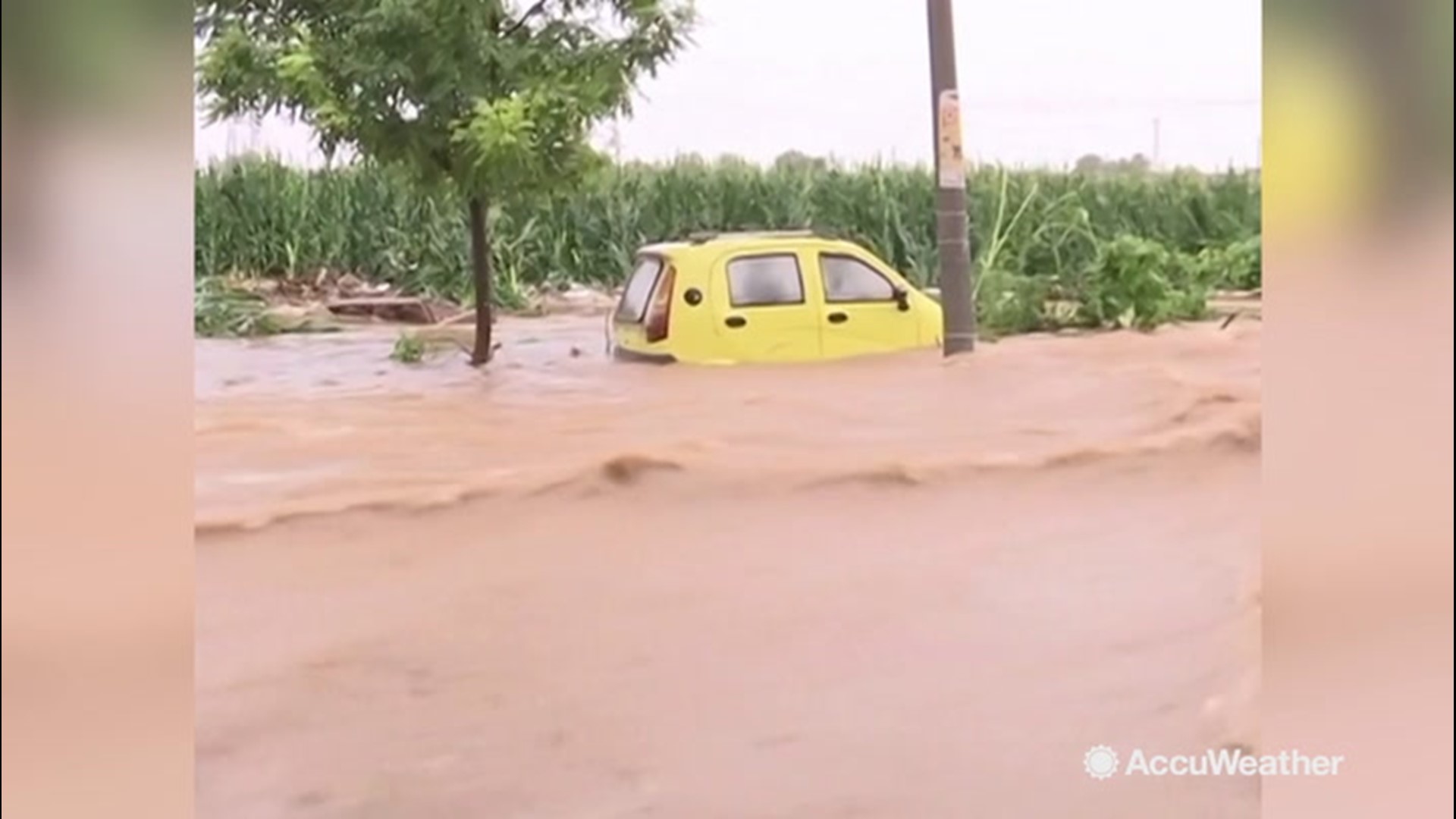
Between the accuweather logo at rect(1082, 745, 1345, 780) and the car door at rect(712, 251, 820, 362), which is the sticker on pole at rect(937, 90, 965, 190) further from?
the accuweather logo at rect(1082, 745, 1345, 780)

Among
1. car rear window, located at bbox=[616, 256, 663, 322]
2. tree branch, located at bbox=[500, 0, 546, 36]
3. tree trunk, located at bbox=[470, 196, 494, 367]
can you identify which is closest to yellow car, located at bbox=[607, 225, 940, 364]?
car rear window, located at bbox=[616, 256, 663, 322]

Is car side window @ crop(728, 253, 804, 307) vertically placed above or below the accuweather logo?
above

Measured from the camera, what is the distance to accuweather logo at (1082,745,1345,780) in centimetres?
140

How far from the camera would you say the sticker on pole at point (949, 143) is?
1.40 m

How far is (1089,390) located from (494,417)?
21.5 inches

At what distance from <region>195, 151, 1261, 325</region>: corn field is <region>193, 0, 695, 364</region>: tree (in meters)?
0.03

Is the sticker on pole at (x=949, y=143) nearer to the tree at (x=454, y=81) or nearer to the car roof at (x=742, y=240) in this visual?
the car roof at (x=742, y=240)

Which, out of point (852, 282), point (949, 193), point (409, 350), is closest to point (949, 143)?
point (949, 193)

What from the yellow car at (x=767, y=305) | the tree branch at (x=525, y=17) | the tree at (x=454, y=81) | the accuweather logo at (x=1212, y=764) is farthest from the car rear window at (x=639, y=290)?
the accuweather logo at (x=1212, y=764)

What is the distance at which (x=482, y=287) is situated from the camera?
4.64 ft

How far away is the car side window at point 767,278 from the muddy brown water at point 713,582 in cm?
7

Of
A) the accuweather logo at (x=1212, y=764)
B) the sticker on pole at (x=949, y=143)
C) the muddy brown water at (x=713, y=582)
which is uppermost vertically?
the sticker on pole at (x=949, y=143)

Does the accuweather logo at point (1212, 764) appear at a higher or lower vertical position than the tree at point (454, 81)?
lower

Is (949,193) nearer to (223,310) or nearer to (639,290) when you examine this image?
(639,290)
